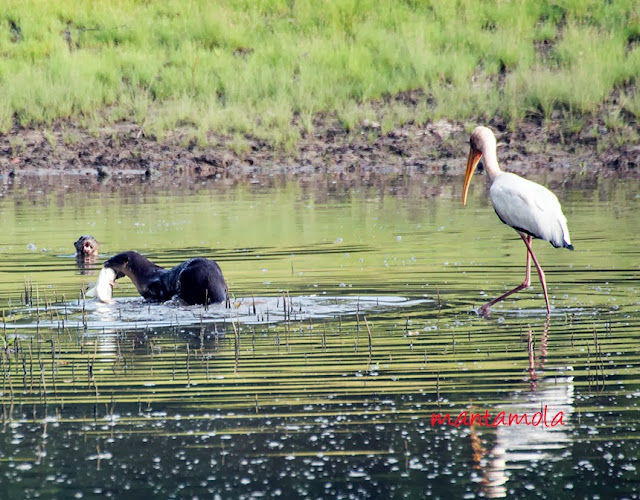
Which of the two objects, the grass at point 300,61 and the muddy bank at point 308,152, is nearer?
the muddy bank at point 308,152

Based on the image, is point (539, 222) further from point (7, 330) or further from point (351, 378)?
point (7, 330)

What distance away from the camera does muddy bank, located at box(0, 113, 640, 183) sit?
25.4 m

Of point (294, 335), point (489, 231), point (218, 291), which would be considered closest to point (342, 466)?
point (294, 335)

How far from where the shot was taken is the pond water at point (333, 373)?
20.2 ft

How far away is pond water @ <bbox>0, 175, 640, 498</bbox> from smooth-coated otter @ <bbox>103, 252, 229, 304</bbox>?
0.57ft

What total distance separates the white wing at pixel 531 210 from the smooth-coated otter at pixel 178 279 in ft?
8.14

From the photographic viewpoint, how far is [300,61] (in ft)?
97.2

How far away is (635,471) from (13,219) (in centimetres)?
1377

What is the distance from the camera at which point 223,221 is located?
59.4 ft

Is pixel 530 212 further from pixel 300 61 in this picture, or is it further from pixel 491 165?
pixel 300 61

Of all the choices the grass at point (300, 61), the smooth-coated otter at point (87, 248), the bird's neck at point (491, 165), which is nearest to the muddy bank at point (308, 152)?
the grass at point (300, 61)

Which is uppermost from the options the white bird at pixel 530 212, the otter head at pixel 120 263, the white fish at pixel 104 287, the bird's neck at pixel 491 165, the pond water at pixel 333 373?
the bird's neck at pixel 491 165

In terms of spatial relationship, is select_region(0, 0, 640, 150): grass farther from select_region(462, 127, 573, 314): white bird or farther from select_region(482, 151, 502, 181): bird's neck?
select_region(462, 127, 573, 314): white bird

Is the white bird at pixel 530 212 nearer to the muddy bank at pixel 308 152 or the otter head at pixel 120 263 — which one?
the otter head at pixel 120 263
